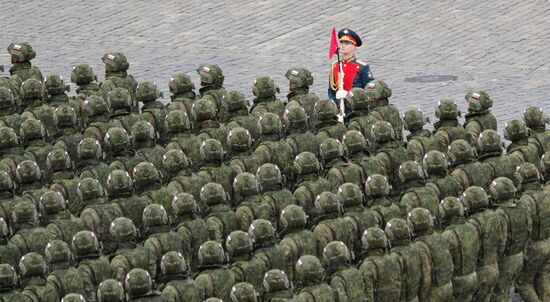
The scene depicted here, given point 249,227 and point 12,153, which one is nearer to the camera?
point 249,227

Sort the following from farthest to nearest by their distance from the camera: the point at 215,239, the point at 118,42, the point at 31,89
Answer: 1. the point at 118,42
2. the point at 31,89
3. the point at 215,239

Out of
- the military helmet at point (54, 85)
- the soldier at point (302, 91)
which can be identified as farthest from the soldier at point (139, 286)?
the military helmet at point (54, 85)

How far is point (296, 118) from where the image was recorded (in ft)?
75.0

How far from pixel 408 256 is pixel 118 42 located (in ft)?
47.8

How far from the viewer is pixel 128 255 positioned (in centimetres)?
1930

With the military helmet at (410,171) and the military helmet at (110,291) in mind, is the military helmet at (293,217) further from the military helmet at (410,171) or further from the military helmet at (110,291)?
the military helmet at (110,291)

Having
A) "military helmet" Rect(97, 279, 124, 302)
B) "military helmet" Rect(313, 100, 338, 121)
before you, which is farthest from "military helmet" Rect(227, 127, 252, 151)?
"military helmet" Rect(97, 279, 124, 302)

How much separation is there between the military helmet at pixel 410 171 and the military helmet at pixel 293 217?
1.71 meters

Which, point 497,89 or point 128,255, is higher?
point 128,255

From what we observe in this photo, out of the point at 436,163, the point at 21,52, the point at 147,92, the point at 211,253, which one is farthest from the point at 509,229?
the point at 21,52

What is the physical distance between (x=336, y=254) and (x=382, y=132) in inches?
144

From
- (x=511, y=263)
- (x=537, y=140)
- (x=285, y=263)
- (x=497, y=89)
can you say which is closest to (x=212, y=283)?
(x=285, y=263)

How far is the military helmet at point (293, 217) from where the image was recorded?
19.5 meters

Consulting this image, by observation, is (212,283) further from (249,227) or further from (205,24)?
(205,24)
